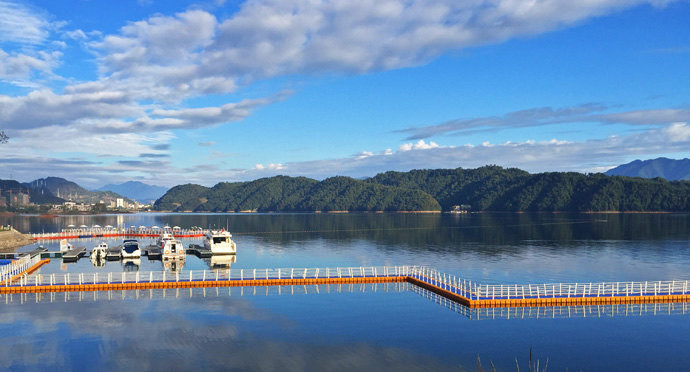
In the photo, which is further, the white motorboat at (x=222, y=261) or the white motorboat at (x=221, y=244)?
the white motorboat at (x=221, y=244)

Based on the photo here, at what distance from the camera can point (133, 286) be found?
187 feet

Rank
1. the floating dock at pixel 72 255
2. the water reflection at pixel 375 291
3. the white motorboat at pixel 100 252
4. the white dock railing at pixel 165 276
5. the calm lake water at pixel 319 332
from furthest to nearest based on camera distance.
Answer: the white motorboat at pixel 100 252
the floating dock at pixel 72 255
the white dock railing at pixel 165 276
the water reflection at pixel 375 291
the calm lake water at pixel 319 332

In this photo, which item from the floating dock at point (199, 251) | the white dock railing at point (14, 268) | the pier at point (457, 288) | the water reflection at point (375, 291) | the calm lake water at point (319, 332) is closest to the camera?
the calm lake water at point (319, 332)

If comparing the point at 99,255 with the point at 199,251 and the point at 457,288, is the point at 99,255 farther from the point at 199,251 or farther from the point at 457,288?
the point at 457,288

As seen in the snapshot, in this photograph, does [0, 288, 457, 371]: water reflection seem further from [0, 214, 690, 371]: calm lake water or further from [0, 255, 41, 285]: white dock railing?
[0, 255, 41, 285]: white dock railing

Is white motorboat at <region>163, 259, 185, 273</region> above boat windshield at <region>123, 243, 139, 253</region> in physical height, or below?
below

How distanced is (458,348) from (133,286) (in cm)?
3691

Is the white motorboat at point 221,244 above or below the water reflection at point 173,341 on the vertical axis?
above

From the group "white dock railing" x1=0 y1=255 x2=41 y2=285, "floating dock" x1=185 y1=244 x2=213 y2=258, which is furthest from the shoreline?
"floating dock" x1=185 y1=244 x2=213 y2=258

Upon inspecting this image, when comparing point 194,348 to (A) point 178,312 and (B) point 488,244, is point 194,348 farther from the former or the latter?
(B) point 488,244

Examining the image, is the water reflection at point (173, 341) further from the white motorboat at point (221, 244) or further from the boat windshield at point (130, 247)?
the white motorboat at point (221, 244)

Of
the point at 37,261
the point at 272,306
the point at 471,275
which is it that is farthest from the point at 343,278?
the point at 37,261

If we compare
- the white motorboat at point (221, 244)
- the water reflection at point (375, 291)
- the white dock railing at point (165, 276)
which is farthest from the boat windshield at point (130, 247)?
the water reflection at point (375, 291)

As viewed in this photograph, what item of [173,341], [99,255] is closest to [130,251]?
[99,255]
